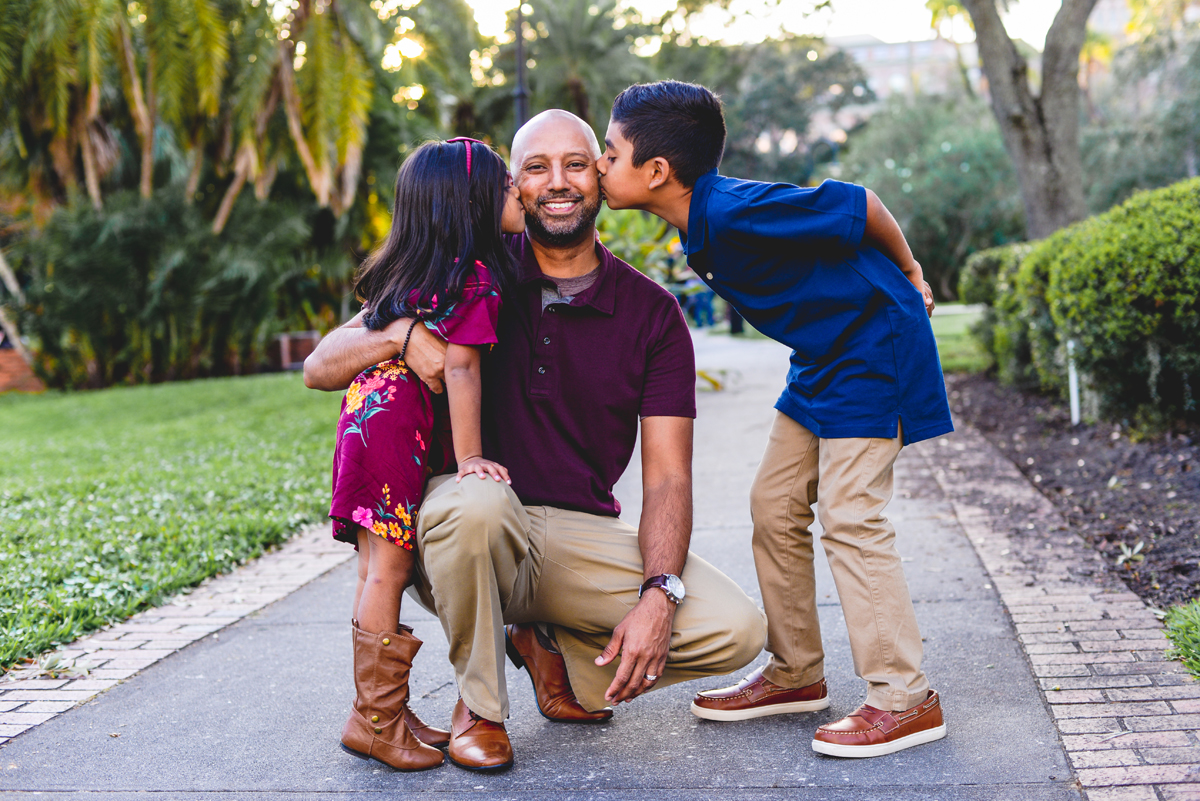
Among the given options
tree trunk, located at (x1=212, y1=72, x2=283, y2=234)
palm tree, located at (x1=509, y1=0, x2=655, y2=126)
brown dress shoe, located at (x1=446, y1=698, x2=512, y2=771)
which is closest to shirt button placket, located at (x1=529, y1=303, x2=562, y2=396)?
brown dress shoe, located at (x1=446, y1=698, x2=512, y2=771)

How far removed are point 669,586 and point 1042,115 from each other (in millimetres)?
10261

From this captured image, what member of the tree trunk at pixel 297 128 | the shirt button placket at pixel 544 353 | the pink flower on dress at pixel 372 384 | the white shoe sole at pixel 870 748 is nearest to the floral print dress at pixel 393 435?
the pink flower on dress at pixel 372 384

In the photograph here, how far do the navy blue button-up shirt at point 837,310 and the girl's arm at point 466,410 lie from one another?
28.3 inches

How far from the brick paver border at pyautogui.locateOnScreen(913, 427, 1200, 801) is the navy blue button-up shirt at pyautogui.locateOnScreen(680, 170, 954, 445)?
890 millimetres

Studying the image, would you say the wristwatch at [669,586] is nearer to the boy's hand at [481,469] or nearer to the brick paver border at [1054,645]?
the boy's hand at [481,469]

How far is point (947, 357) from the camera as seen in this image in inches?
557

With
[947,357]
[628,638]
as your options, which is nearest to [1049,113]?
[947,357]

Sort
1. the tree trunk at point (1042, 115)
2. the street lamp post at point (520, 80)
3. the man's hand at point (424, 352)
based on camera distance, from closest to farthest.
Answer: the man's hand at point (424, 352) → the tree trunk at point (1042, 115) → the street lamp post at point (520, 80)

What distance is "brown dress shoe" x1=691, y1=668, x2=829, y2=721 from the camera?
300cm

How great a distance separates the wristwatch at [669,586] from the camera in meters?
2.78

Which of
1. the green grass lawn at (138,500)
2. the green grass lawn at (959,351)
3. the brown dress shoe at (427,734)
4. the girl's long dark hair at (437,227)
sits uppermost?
the girl's long dark hair at (437,227)

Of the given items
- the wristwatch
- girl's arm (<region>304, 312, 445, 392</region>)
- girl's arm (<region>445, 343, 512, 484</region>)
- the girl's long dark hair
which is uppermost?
the girl's long dark hair

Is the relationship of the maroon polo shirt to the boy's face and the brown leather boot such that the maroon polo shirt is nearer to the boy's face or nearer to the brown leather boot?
the boy's face

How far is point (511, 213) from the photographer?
2955 mm
